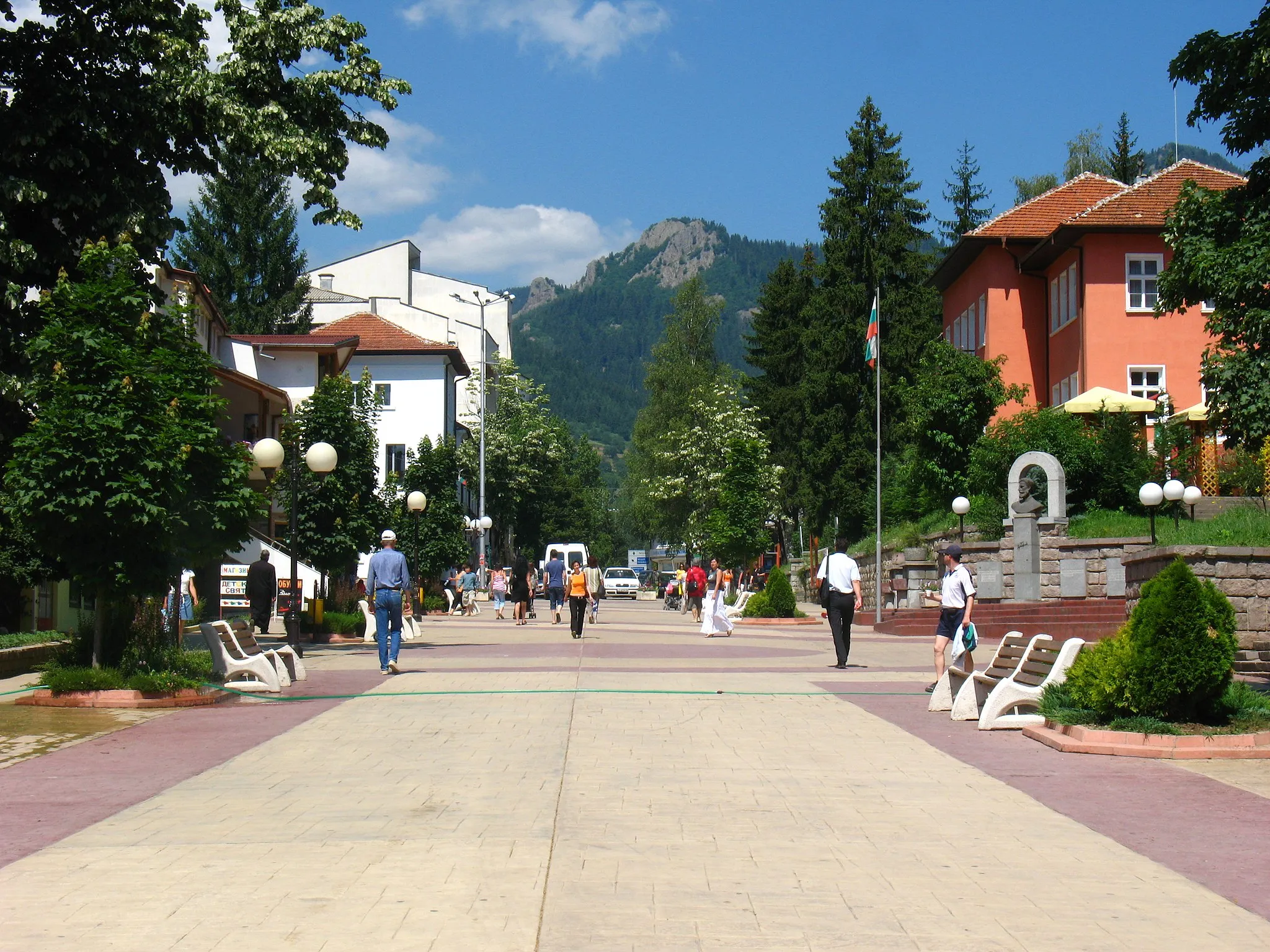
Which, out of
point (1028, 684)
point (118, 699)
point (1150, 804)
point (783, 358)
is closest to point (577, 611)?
point (118, 699)

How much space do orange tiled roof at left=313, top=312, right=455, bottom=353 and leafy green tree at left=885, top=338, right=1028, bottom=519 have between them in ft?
115

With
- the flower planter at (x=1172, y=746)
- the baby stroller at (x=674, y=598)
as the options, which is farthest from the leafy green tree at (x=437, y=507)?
the flower planter at (x=1172, y=746)

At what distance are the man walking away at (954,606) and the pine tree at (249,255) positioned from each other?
→ 160 feet

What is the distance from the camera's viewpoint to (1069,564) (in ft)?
96.6

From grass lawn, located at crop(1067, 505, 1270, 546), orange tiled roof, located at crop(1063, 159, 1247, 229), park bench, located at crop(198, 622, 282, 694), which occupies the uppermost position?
orange tiled roof, located at crop(1063, 159, 1247, 229)

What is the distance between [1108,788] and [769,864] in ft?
11.5

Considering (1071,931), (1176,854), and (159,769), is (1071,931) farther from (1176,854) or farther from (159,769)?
(159,769)

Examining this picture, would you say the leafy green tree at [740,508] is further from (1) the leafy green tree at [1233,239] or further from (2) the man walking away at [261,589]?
(1) the leafy green tree at [1233,239]

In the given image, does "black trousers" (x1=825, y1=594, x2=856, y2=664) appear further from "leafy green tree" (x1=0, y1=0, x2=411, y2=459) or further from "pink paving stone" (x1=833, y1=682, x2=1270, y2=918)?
"leafy green tree" (x1=0, y1=0, x2=411, y2=459)

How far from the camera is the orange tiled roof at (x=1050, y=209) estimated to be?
45.5 metres

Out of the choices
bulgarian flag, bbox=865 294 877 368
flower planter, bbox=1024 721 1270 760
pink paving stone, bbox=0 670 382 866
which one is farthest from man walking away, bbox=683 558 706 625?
flower planter, bbox=1024 721 1270 760

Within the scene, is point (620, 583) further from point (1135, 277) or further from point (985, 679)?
point (985, 679)

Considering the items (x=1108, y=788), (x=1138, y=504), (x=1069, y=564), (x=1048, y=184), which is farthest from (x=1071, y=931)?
(x=1048, y=184)

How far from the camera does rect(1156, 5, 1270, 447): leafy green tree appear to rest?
46.1 ft
